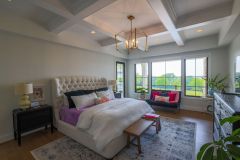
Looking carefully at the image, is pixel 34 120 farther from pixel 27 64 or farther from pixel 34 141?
pixel 27 64

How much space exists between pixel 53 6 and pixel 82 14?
50 centimetres

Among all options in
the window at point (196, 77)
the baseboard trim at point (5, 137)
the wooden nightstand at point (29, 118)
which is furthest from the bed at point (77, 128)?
the window at point (196, 77)

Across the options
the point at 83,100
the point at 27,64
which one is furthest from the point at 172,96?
the point at 27,64

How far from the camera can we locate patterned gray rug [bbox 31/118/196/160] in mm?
2160

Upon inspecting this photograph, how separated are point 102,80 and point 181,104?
3595 millimetres

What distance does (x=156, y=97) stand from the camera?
517cm

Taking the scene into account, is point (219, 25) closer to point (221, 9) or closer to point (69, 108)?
point (221, 9)

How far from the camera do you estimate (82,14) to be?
7.66 ft

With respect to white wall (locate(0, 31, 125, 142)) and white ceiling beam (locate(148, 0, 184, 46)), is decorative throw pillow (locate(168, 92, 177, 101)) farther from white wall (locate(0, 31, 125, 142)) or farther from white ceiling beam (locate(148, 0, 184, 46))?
white wall (locate(0, 31, 125, 142))

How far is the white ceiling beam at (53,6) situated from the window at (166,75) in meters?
4.60

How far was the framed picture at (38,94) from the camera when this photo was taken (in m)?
3.17

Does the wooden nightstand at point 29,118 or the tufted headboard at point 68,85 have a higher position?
the tufted headboard at point 68,85

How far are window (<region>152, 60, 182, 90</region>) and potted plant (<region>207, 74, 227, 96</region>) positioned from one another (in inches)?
46.0

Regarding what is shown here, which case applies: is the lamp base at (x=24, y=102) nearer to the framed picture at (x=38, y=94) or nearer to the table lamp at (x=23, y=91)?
the table lamp at (x=23, y=91)
